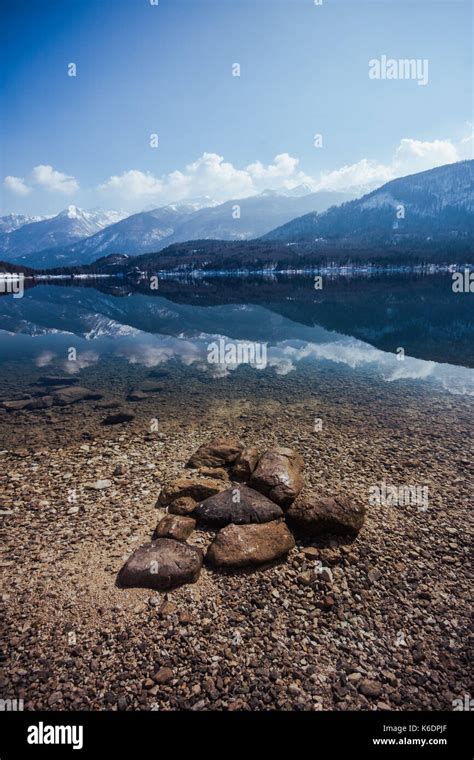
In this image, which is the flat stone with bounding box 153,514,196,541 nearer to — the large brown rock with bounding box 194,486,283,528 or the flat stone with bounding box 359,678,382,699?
the large brown rock with bounding box 194,486,283,528

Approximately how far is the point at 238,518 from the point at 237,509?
1.05 feet

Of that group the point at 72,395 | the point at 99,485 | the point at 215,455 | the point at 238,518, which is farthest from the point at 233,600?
the point at 72,395

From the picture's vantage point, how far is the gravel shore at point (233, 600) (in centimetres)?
752

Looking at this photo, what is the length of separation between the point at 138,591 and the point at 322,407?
1665 cm

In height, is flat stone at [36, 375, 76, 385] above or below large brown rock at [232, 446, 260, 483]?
above

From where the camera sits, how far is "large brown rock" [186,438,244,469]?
637 inches

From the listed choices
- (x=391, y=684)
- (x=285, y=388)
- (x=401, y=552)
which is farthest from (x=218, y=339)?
(x=391, y=684)

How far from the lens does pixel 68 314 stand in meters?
78.6

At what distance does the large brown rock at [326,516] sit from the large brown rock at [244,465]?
303 cm

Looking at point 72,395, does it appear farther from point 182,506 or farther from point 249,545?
point 249,545

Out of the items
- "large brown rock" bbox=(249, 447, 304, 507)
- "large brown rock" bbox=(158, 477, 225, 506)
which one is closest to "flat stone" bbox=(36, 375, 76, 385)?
"large brown rock" bbox=(158, 477, 225, 506)

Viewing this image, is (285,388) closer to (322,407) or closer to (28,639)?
(322,407)

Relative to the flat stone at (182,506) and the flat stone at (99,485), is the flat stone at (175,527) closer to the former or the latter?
the flat stone at (182,506)

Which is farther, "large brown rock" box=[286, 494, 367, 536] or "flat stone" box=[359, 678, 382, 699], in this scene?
"large brown rock" box=[286, 494, 367, 536]
